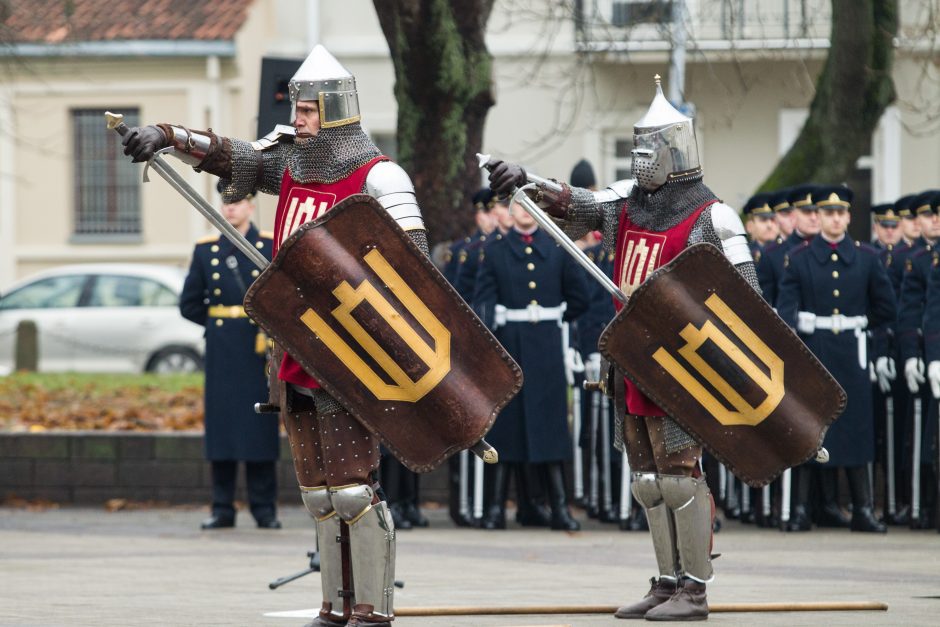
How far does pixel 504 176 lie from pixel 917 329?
17.4 feet

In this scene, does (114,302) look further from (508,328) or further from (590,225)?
(590,225)

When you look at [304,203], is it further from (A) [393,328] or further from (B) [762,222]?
(B) [762,222]

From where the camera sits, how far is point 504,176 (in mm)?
7383

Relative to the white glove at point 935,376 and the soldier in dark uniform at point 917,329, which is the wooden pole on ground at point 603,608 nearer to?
the white glove at point 935,376

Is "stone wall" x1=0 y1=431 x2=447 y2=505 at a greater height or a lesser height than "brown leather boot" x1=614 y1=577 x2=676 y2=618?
lesser

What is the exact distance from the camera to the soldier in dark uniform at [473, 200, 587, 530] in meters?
11.9

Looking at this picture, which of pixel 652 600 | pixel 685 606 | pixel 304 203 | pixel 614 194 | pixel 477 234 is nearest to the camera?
pixel 304 203

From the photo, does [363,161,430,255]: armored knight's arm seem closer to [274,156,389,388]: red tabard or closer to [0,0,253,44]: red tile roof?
[274,156,389,388]: red tabard

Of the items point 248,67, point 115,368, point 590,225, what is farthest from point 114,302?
point 590,225

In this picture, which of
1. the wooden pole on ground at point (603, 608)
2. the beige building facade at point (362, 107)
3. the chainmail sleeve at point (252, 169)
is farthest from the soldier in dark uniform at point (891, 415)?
the beige building facade at point (362, 107)

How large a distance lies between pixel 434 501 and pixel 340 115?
6.47 metres

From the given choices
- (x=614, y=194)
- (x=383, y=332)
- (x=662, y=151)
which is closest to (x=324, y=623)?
(x=383, y=332)

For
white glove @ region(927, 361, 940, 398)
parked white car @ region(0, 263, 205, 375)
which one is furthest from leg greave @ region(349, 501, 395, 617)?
parked white car @ region(0, 263, 205, 375)

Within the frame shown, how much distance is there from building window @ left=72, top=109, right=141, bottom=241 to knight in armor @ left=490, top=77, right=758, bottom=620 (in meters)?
21.0
